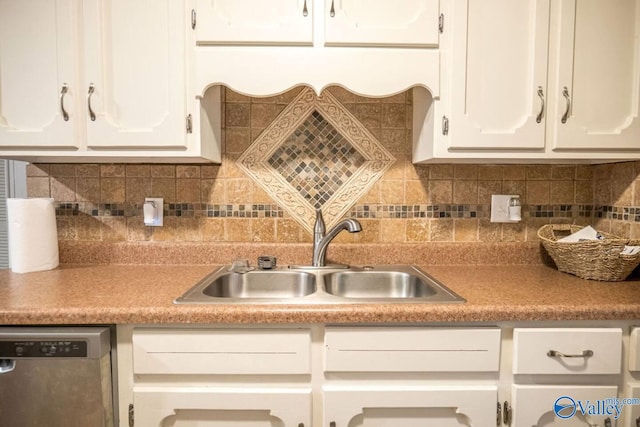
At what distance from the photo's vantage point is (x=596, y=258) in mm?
1266

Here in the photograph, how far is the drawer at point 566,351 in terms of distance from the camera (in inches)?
40.1

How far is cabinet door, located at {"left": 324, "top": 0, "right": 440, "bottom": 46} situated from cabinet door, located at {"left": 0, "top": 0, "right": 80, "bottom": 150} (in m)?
0.88

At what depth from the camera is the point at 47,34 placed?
1.24 meters

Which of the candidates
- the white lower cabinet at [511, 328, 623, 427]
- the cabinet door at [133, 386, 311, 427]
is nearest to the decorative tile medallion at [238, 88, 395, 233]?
the cabinet door at [133, 386, 311, 427]

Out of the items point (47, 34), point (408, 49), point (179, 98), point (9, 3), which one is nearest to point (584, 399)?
point (408, 49)

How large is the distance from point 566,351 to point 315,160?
1.07 m

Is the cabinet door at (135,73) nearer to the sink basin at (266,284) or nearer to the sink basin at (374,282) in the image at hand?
the sink basin at (266,284)

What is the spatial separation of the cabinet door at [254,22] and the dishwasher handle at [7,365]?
108 cm

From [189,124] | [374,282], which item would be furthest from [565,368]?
[189,124]

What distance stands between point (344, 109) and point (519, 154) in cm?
69

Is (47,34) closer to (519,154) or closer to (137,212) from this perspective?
(137,212)

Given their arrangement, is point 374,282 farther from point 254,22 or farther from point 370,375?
point 254,22

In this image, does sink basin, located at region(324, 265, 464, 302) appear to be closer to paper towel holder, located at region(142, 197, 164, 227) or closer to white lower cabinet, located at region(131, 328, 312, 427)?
white lower cabinet, located at region(131, 328, 312, 427)

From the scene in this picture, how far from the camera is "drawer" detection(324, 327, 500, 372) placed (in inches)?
39.8
